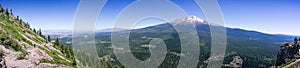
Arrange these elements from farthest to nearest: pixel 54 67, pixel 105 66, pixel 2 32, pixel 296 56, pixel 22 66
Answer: pixel 105 66
pixel 296 56
pixel 2 32
pixel 54 67
pixel 22 66

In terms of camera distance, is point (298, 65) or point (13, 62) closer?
point (13, 62)

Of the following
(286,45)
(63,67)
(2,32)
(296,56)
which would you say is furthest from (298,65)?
(2,32)

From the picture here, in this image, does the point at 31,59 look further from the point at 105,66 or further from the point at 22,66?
the point at 105,66

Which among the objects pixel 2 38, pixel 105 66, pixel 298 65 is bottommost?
pixel 105 66

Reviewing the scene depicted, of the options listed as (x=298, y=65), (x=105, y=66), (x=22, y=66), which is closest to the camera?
(x=22, y=66)

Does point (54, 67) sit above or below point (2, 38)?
below

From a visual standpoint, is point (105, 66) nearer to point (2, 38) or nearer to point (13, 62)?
point (2, 38)

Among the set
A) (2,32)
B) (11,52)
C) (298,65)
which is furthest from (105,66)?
(298,65)

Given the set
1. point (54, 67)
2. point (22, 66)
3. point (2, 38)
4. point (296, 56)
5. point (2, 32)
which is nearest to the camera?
point (22, 66)

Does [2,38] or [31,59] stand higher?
[2,38]
